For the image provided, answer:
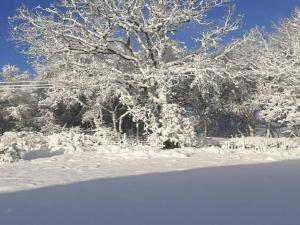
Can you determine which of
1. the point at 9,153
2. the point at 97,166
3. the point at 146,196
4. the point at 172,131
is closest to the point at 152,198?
the point at 146,196

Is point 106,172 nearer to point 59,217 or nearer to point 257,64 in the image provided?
point 59,217

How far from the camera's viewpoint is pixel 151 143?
20344mm

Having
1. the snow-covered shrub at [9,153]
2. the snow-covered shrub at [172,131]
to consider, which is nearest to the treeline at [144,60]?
the snow-covered shrub at [172,131]

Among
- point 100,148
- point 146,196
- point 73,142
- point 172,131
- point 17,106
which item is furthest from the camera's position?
point 17,106

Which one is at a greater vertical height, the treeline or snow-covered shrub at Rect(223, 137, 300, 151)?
the treeline

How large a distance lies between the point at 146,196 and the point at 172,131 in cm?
1263

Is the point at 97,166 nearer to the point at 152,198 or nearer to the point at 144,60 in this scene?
the point at 152,198

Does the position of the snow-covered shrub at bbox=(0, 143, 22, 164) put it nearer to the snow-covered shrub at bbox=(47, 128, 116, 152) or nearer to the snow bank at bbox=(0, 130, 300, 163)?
the snow bank at bbox=(0, 130, 300, 163)

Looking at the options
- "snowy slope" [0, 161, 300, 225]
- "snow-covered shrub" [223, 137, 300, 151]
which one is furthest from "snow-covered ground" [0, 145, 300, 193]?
"snow-covered shrub" [223, 137, 300, 151]

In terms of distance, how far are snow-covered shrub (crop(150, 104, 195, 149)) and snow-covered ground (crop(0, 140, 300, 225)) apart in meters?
8.02

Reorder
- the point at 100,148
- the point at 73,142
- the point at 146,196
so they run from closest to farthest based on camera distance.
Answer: the point at 146,196, the point at 100,148, the point at 73,142

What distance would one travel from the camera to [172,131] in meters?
19.9

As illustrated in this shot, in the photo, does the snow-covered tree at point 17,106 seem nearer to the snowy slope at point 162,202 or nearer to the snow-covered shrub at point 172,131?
the snow-covered shrub at point 172,131

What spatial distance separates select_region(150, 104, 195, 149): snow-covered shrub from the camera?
65.4ft
